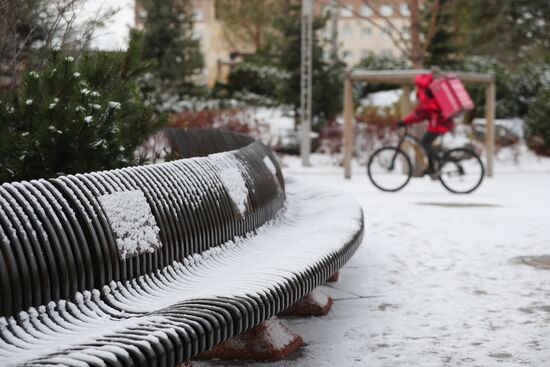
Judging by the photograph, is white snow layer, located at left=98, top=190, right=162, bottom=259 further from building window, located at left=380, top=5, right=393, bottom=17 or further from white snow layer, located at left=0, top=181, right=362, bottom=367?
building window, located at left=380, top=5, right=393, bottom=17

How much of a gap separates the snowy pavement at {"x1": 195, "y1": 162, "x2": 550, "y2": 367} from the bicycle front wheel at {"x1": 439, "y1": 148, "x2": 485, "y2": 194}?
89.7 inches

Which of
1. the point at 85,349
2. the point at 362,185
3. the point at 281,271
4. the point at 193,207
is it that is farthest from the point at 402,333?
the point at 362,185

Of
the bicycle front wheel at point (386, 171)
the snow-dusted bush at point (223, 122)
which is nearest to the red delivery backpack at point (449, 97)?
the bicycle front wheel at point (386, 171)

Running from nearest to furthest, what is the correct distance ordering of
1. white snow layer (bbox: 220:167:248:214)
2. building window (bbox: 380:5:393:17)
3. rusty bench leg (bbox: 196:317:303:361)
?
rusty bench leg (bbox: 196:317:303:361), white snow layer (bbox: 220:167:248:214), building window (bbox: 380:5:393:17)

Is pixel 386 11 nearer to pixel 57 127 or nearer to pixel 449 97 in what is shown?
pixel 449 97

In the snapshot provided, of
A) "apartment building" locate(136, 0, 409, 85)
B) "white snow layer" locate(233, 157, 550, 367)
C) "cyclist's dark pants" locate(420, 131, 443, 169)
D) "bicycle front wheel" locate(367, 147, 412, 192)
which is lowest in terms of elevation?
"white snow layer" locate(233, 157, 550, 367)

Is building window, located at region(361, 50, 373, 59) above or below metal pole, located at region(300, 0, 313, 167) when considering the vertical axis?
above

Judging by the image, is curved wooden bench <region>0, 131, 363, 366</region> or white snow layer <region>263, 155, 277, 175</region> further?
white snow layer <region>263, 155, 277, 175</region>

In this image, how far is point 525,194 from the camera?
13.1 metres

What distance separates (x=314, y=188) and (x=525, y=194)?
5.38 m

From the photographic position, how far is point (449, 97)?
43.0 ft

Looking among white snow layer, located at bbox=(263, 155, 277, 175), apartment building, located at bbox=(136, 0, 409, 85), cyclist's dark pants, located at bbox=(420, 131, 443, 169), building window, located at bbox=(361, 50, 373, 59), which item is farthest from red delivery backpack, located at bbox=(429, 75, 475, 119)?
apartment building, located at bbox=(136, 0, 409, 85)

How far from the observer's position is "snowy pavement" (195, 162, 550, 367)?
4.82 m

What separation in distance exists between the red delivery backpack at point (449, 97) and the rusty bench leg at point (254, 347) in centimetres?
872
